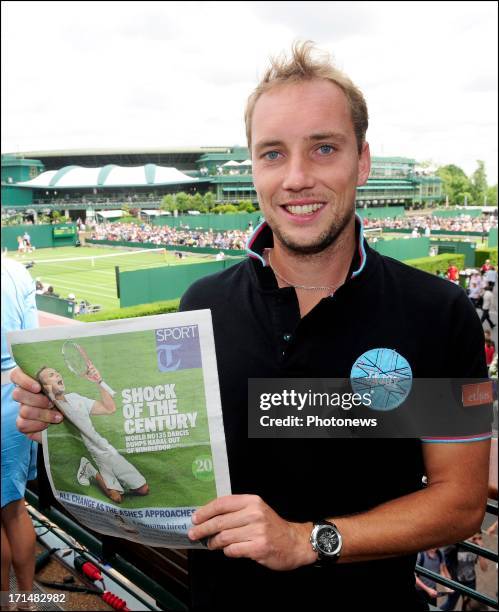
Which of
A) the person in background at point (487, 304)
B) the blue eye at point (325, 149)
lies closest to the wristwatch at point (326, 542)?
the blue eye at point (325, 149)

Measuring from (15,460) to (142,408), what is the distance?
0.93 metres

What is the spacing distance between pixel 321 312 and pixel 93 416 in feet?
1.23

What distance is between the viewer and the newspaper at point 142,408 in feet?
2.25


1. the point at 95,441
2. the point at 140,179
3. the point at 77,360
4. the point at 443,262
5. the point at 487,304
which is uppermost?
the point at 140,179

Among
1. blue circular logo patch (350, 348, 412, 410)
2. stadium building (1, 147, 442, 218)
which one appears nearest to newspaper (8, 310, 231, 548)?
blue circular logo patch (350, 348, 412, 410)

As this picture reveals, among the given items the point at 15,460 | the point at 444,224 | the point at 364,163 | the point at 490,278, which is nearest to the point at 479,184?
the point at 364,163

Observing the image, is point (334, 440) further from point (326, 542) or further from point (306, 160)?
point (306, 160)

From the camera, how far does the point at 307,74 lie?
86 centimetres

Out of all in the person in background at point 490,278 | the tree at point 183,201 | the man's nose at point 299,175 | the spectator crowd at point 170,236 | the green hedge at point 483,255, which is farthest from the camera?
the green hedge at point 483,255

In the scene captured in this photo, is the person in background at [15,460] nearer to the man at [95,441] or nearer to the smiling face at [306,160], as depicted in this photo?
the man at [95,441]

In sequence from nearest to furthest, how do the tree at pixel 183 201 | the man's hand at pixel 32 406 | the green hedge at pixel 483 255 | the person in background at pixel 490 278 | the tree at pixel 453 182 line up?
the man's hand at pixel 32 406 < the tree at pixel 453 182 < the tree at pixel 183 201 < the person in background at pixel 490 278 < the green hedge at pixel 483 255

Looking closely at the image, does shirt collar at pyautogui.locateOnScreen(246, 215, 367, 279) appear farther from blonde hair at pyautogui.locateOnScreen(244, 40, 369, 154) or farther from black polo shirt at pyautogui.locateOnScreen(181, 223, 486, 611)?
blonde hair at pyautogui.locateOnScreen(244, 40, 369, 154)

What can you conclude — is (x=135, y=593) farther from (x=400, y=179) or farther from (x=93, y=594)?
(x=400, y=179)

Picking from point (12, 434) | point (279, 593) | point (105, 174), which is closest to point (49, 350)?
point (279, 593)
